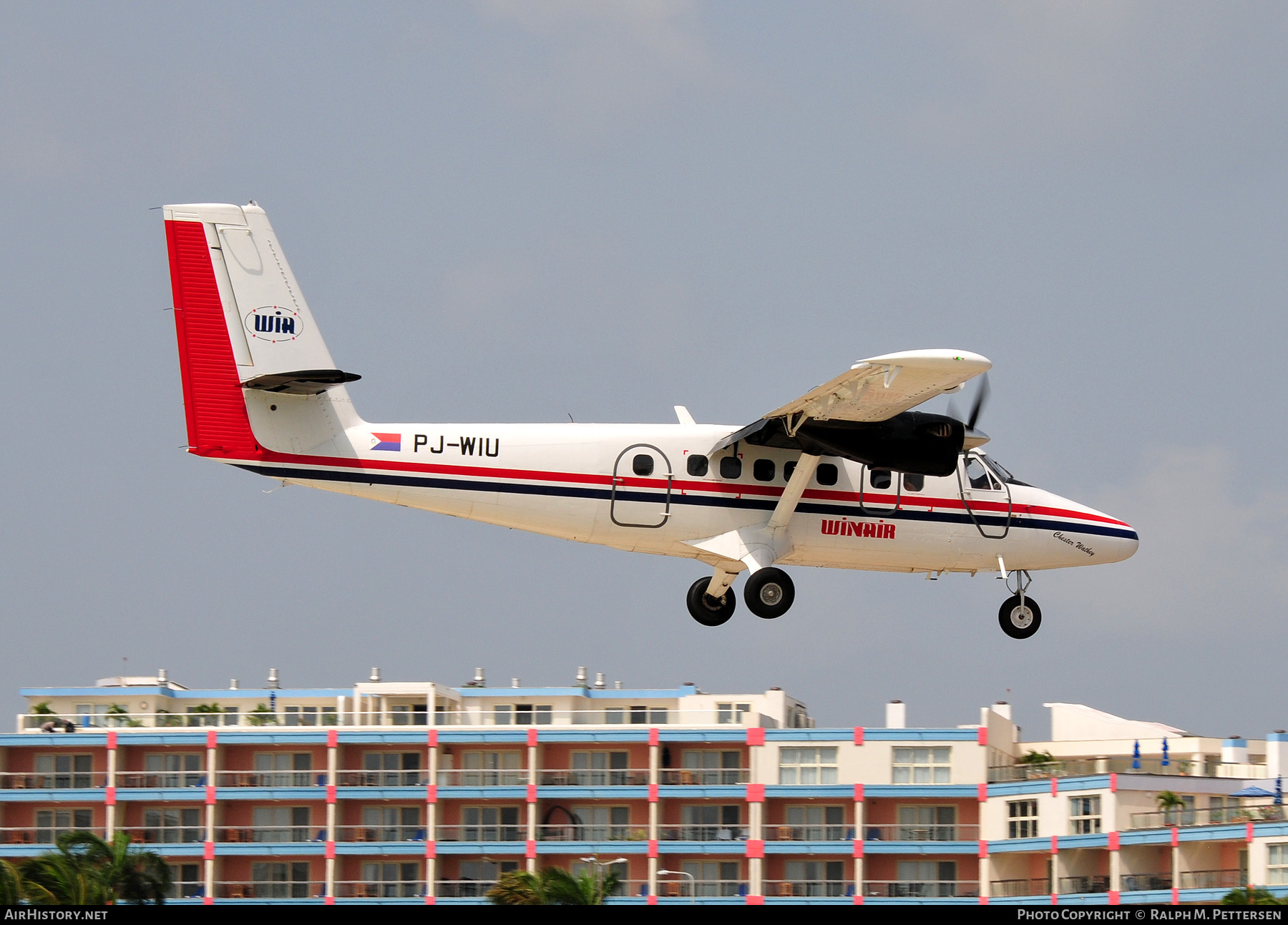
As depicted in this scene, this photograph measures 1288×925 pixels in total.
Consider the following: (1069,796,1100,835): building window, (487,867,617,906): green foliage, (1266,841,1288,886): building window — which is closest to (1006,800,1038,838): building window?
(1069,796,1100,835): building window

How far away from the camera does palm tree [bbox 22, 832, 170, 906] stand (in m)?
48.6

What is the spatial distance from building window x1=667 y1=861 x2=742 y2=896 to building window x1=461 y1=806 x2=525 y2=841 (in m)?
6.69

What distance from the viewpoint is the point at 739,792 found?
207 ft

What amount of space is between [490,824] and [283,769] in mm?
9470

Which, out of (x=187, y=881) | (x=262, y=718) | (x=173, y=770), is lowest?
(x=187, y=881)

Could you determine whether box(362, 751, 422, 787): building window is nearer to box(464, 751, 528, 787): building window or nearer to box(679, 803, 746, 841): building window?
box(464, 751, 528, 787): building window

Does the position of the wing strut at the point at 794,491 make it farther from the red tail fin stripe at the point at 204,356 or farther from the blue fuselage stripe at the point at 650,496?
the red tail fin stripe at the point at 204,356

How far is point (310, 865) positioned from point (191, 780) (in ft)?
23.7

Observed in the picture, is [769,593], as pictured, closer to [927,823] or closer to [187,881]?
[927,823]

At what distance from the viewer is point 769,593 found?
28.8 m

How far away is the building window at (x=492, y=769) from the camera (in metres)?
66.1

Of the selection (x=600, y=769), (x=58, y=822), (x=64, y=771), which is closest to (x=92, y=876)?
(x=58, y=822)

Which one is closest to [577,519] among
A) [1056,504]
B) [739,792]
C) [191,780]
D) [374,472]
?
[374,472]
